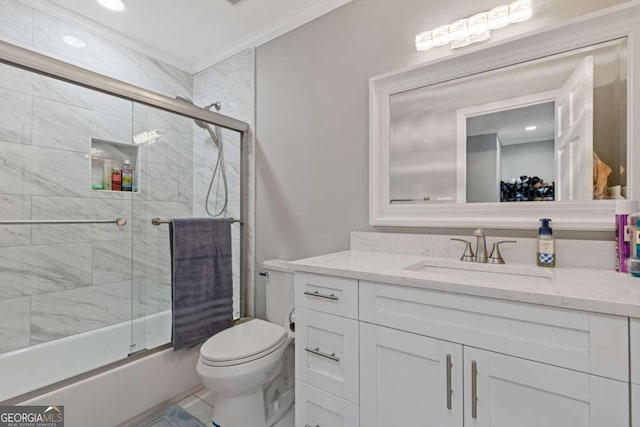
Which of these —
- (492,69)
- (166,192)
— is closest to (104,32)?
(166,192)

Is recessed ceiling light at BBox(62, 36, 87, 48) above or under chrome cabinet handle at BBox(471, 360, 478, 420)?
above

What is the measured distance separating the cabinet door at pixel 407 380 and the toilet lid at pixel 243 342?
1.89ft

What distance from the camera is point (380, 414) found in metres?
0.98

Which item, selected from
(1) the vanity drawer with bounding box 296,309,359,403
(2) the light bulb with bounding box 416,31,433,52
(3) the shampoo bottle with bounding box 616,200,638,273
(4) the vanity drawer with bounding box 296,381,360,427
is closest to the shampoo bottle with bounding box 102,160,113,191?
(1) the vanity drawer with bounding box 296,309,359,403

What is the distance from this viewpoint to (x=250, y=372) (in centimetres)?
130

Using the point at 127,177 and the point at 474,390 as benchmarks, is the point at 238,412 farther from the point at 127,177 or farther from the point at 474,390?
the point at 127,177

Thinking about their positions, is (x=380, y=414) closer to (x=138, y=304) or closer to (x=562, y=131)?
(x=562, y=131)

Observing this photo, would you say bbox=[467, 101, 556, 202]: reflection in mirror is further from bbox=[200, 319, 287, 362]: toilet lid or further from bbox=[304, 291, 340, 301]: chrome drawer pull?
bbox=[200, 319, 287, 362]: toilet lid

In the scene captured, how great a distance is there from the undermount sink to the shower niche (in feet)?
6.42

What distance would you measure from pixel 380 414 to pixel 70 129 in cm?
236

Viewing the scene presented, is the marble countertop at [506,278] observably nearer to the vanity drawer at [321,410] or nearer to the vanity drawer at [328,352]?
the vanity drawer at [328,352]

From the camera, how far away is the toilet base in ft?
4.48

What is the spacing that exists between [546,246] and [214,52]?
2.58m

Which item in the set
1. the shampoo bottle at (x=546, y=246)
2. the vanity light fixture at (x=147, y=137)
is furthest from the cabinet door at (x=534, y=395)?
the vanity light fixture at (x=147, y=137)
